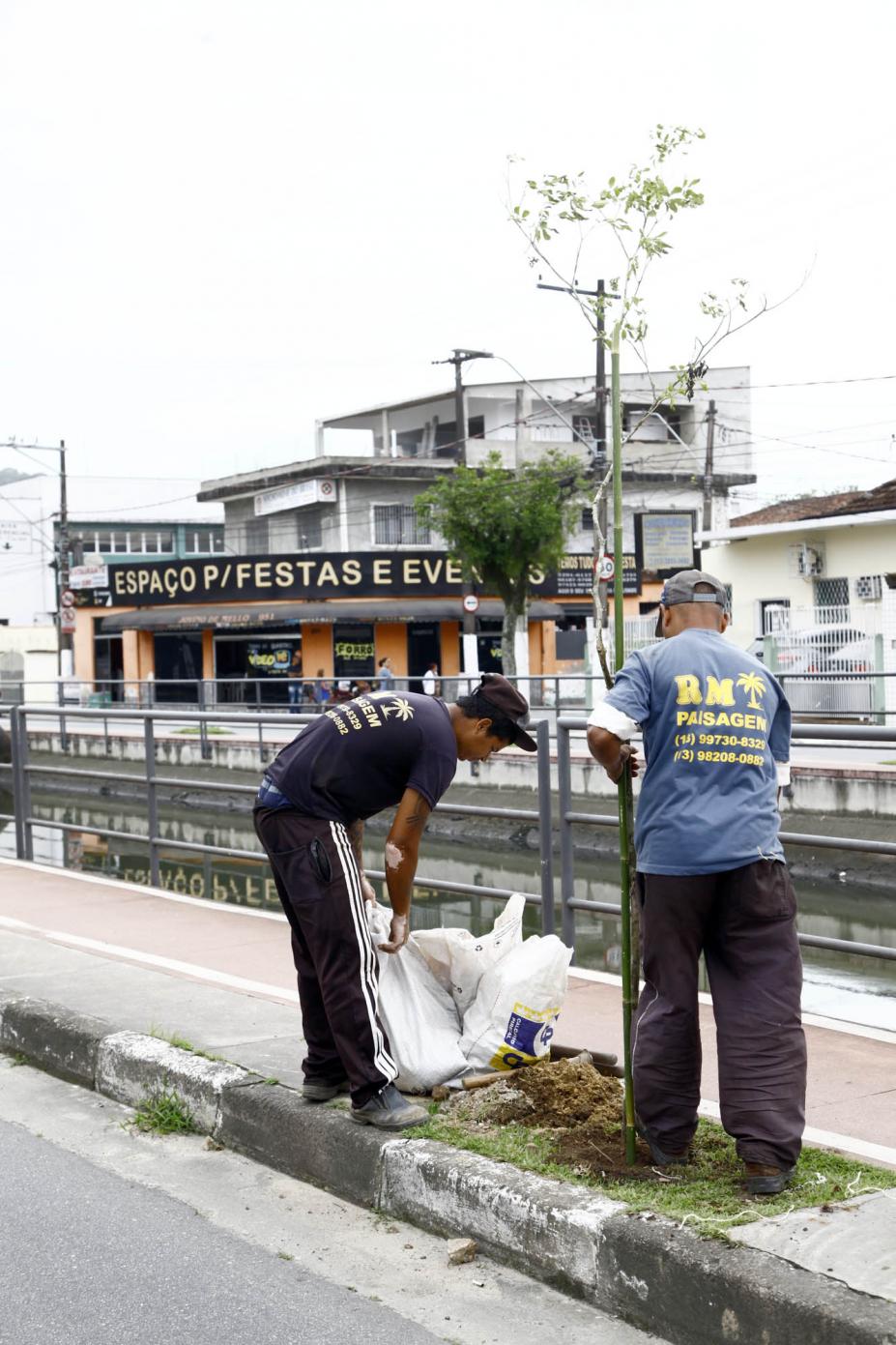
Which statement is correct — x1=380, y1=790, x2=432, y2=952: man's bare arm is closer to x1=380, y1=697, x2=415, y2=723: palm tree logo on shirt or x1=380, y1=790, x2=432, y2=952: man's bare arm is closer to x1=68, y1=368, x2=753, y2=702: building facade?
x1=380, y1=697, x2=415, y2=723: palm tree logo on shirt

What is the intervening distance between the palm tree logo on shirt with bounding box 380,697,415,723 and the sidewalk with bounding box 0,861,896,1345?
4.18 feet

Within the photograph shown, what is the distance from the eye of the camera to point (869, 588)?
29562 millimetres

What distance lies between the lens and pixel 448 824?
20.5 m

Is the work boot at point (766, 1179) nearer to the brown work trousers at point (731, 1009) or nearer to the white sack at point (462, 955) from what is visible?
the brown work trousers at point (731, 1009)

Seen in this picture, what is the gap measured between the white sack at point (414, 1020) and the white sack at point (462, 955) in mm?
39

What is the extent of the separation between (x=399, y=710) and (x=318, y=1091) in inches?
52.4

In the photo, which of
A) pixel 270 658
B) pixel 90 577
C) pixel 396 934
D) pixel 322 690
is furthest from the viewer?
pixel 90 577

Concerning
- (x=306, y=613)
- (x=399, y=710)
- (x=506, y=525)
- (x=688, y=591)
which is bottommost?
(x=399, y=710)

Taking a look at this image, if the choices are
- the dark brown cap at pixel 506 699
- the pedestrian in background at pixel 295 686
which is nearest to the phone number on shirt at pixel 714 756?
the dark brown cap at pixel 506 699

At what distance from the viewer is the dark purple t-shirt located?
454 cm

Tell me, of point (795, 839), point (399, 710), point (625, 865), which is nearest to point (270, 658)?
point (795, 839)

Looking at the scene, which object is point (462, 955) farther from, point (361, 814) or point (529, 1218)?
point (529, 1218)

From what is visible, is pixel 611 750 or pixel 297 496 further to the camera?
pixel 297 496

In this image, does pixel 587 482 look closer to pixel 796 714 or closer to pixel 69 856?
pixel 796 714
